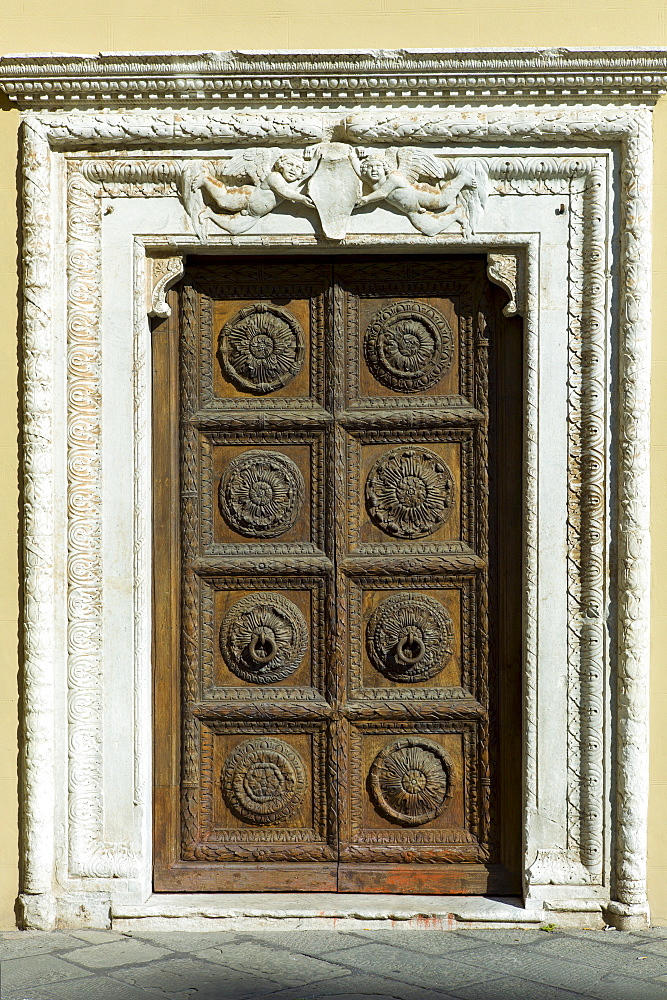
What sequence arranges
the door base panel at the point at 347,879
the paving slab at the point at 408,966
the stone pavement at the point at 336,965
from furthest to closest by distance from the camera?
1. the door base panel at the point at 347,879
2. the paving slab at the point at 408,966
3. the stone pavement at the point at 336,965

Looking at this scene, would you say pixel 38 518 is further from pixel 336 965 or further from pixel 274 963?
pixel 336 965

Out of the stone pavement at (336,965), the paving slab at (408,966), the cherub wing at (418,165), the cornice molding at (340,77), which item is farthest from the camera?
the cherub wing at (418,165)

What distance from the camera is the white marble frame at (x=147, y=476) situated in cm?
416

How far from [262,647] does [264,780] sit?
53 centimetres

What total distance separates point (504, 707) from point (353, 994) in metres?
1.29

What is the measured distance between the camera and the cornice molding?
161 inches

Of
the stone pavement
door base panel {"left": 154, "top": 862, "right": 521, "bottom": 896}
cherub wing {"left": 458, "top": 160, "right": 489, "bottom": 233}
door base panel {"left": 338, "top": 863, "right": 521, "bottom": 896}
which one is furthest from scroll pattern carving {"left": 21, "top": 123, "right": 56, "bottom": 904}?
cherub wing {"left": 458, "top": 160, "right": 489, "bottom": 233}

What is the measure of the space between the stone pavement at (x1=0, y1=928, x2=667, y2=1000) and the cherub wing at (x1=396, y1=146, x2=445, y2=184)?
2.87 m

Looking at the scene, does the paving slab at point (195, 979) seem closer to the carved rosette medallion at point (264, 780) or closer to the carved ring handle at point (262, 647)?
the carved rosette medallion at point (264, 780)

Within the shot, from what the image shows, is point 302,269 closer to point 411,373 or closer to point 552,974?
point 411,373

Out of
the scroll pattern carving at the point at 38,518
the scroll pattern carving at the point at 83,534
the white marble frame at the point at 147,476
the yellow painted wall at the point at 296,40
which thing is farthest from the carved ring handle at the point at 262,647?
the yellow painted wall at the point at 296,40

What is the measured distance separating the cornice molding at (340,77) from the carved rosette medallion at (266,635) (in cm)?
196

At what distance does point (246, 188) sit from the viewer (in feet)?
13.8

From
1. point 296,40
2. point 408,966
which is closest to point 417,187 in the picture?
point 296,40
